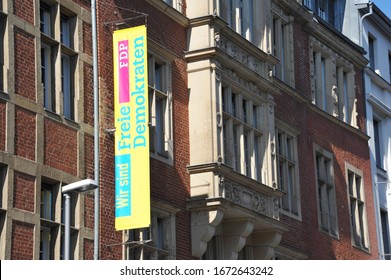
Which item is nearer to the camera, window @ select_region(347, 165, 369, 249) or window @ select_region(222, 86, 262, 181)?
window @ select_region(222, 86, 262, 181)

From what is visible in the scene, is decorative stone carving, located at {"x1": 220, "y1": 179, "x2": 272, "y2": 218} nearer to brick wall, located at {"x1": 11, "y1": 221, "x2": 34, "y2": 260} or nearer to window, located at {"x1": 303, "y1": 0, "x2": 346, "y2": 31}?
brick wall, located at {"x1": 11, "y1": 221, "x2": 34, "y2": 260}

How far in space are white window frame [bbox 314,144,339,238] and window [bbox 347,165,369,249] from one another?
1495 mm

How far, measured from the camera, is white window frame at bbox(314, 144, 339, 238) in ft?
123

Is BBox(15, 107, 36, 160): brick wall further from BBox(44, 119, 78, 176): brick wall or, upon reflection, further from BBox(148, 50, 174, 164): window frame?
BBox(148, 50, 174, 164): window frame

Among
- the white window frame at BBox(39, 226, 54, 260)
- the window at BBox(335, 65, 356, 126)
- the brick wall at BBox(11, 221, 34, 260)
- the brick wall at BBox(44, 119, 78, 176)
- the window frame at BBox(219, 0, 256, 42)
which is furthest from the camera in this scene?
the window at BBox(335, 65, 356, 126)

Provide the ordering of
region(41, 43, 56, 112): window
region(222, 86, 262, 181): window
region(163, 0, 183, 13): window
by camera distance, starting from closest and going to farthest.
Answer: region(41, 43, 56, 112): window → region(163, 0, 183, 13): window → region(222, 86, 262, 181): window

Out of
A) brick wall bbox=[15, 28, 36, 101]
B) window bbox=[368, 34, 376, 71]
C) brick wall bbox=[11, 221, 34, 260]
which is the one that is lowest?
brick wall bbox=[11, 221, 34, 260]

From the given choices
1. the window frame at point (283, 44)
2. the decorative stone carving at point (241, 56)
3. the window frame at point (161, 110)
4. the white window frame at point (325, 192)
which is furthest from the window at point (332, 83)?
the window frame at point (161, 110)

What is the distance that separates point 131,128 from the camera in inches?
1027

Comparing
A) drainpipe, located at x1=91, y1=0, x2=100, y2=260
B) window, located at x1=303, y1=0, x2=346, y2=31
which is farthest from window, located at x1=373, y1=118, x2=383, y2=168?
drainpipe, located at x1=91, y1=0, x2=100, y2=260

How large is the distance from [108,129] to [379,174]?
18.8 metres

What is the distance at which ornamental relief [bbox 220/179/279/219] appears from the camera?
2939cm

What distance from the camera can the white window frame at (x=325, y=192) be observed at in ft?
123

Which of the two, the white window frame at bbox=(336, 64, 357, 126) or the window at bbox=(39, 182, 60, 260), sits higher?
the white window frame at bbox=(336, 64, 357, 126)
